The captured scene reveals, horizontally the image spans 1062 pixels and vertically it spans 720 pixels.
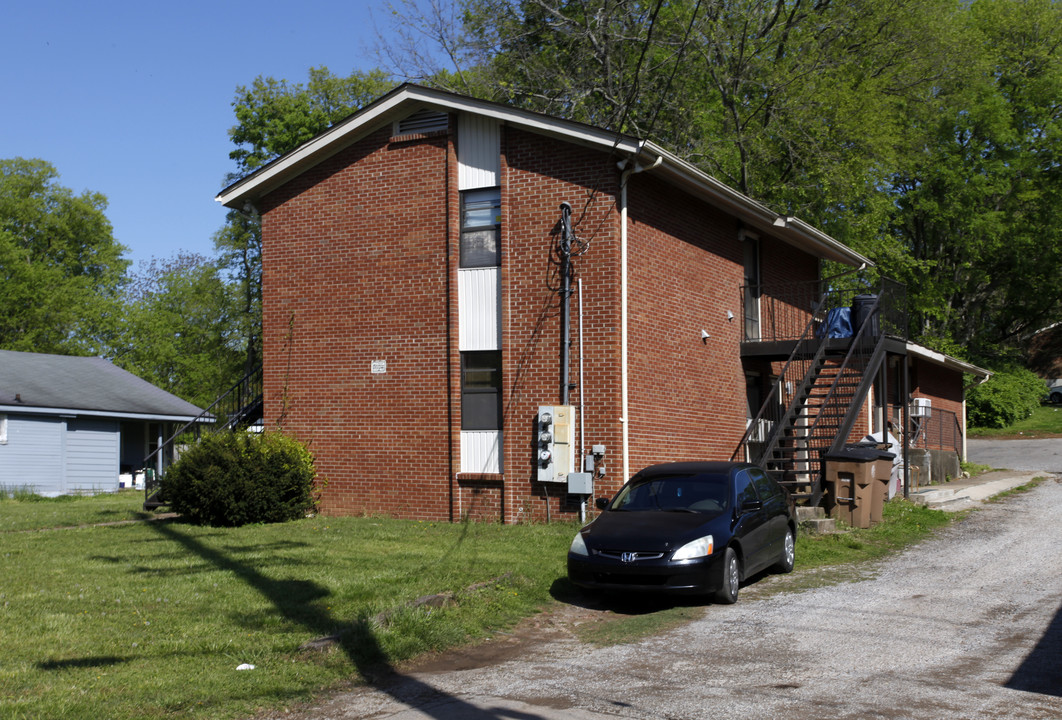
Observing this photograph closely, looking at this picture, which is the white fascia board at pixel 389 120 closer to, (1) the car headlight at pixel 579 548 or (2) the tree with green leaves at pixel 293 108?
(1) the car headlight at pixel 579 548

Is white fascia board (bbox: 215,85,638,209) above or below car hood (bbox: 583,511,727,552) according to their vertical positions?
above

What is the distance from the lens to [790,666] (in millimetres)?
7930

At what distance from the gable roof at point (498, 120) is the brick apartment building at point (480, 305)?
4 cm

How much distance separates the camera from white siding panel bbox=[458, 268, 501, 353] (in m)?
17.5

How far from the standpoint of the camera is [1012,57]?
1593 inches

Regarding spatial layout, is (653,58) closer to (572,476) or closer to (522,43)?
(522,43)

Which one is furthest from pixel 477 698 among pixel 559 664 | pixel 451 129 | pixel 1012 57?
pixel 1012 57

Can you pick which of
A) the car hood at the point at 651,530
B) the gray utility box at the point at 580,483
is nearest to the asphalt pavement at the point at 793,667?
the car hood at the point at 651,530

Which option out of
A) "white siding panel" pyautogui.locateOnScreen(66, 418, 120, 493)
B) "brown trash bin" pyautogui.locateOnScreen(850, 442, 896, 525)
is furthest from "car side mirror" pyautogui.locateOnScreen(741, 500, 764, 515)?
"white siding panel" pyautogui.locateOnScreen(66, 418, 120, 493)

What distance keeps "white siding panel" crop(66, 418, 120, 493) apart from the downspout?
20069mm

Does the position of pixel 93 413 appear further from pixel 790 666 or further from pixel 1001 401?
pixel 1001 401

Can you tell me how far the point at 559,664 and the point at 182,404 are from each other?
30.0m

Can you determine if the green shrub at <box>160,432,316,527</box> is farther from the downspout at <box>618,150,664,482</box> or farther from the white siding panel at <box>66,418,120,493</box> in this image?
the white siding panel at <box>66,418,120,493</box>

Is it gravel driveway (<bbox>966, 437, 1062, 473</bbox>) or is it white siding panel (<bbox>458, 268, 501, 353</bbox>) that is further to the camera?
gravel driveway (<bbox>966, 437, 1062, 473</bbox>)
